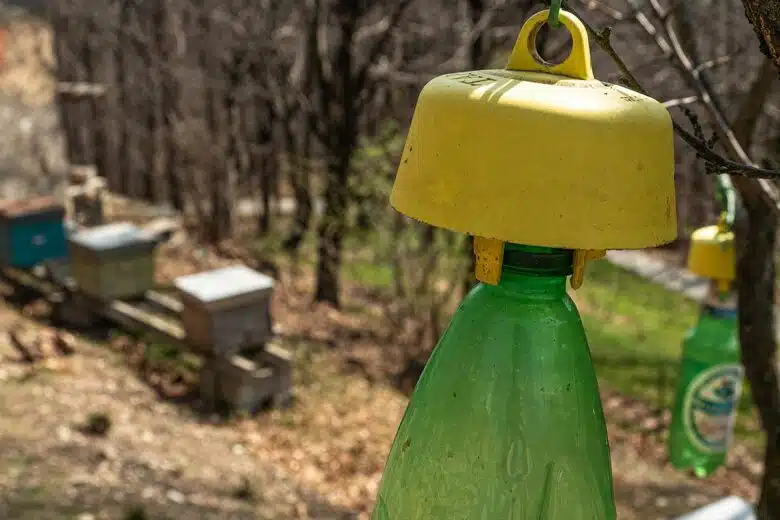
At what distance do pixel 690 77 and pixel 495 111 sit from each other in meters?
1.85

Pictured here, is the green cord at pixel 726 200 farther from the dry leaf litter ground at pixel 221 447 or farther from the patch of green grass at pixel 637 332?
the patch of green grass at pixel 637 332

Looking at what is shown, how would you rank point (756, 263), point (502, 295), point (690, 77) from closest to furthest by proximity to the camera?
point (502, 295), point (690, 77), point (756, 263)

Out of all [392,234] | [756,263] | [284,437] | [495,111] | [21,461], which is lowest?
[284,437]

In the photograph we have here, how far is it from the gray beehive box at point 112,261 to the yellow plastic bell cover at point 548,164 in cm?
538

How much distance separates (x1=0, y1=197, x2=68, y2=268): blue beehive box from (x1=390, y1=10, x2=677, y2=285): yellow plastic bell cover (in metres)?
6.10

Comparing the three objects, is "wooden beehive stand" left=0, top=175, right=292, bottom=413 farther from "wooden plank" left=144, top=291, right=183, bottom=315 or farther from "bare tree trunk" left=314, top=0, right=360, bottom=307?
"bare tree trunk" left=314, top=0, right=360, bottom=307

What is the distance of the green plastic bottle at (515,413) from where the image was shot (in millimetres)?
1247

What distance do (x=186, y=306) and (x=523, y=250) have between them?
15.6ft

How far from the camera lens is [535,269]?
1.27 meters

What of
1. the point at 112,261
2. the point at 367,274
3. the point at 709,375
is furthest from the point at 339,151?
the point at 709,375

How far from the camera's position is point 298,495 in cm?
489

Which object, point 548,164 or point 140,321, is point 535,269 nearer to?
point 548,164

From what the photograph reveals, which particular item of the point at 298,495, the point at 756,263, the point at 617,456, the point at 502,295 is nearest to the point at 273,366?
the point at 298,495

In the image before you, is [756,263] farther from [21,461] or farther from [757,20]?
[21,461]
